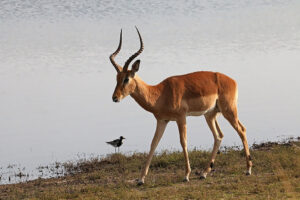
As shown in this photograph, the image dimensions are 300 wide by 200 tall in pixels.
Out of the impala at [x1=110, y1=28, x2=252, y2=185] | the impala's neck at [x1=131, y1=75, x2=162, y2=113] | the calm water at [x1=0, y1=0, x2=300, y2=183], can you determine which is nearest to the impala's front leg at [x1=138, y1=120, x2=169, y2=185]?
the impala at [x1=110, y1=28, x2=252, y2=185]

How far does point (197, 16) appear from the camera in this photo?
150 ft

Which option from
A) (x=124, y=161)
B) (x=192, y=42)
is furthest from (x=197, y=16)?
(x=124, y=161)

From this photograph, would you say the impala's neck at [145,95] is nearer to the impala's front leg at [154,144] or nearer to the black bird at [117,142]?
the impala's front leg at [154,144]

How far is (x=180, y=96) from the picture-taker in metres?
11.1

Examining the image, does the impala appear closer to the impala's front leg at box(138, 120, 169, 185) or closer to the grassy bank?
the impala's front leg at box(138, 120, 169, 185)

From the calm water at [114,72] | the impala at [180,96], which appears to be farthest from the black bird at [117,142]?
the impala at [180,96]

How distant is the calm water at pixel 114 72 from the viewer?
16016 mm

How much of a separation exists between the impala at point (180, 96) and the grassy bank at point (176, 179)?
1.30ft

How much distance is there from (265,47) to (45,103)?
42.6 feet

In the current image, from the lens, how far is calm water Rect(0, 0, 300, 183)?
52.5 feet

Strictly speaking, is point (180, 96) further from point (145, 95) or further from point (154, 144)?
point (154, 144)

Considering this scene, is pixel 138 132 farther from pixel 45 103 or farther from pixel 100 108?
pixel 45 103

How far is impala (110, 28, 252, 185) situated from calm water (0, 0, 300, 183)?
3.26 metres

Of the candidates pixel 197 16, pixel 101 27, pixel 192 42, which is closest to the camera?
pixel 192 42
